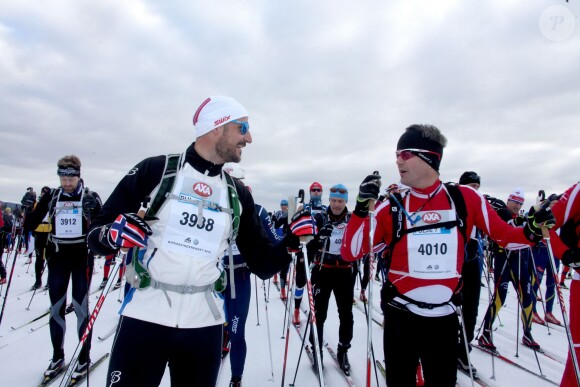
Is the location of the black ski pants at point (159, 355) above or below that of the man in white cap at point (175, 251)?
below

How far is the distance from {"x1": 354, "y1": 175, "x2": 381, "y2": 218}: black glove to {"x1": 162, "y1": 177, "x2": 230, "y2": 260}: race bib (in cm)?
107

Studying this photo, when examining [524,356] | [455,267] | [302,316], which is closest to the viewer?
[455,267]

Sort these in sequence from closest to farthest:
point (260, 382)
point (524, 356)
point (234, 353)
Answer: point (234, 353) → point (260, 382) → point (524, 356)

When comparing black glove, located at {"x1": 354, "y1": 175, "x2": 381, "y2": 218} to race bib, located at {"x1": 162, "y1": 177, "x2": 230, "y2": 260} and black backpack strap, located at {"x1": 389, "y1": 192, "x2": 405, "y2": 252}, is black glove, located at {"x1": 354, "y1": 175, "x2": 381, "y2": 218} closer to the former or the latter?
black backpack strap, located at {"x1": 389, "y1": 192, "x2": 405, "y2": 252}

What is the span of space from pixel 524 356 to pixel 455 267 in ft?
14.4

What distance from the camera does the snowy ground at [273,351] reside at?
15.3 ft

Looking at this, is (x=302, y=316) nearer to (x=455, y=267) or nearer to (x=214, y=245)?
(x=455, y=267)

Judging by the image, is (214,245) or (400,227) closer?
(214,245)

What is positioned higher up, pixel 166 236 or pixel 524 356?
pixel 166 236

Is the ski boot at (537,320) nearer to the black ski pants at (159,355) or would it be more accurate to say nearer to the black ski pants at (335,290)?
the black ski pants at (335,290)

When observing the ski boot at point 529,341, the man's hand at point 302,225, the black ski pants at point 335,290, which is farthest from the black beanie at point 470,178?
the man's hand at point 302,225

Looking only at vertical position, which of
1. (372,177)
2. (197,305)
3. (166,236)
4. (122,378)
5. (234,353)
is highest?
(372,177)

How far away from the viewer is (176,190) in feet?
7.26

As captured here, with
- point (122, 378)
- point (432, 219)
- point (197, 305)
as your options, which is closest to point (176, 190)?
point (197, 305)
